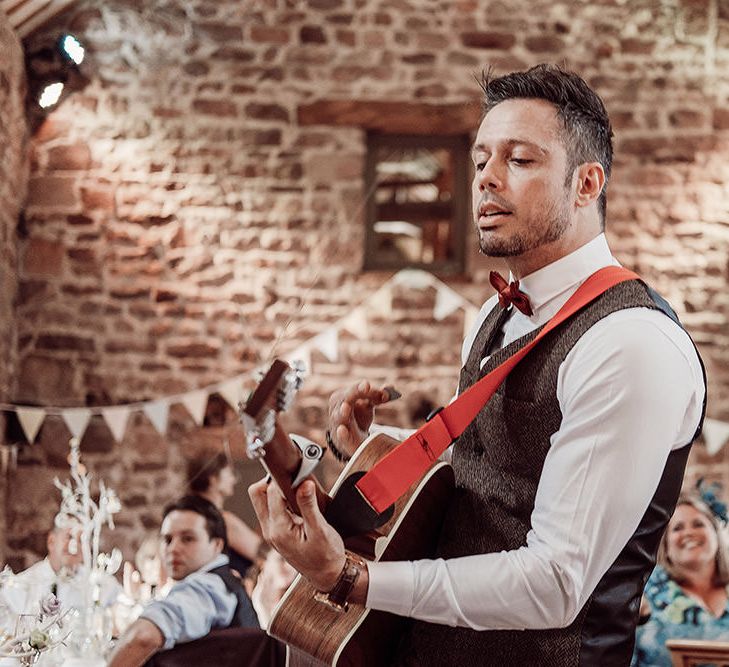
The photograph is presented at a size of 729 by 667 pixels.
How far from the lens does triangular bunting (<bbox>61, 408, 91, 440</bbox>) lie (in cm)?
547

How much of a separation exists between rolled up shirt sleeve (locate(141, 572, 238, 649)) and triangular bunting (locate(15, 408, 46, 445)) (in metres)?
2.11

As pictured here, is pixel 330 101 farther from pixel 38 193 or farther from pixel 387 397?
pixel 387 397

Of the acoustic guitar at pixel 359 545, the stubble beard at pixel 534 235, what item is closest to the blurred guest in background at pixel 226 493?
the acoustic guitar at pixel 359 545

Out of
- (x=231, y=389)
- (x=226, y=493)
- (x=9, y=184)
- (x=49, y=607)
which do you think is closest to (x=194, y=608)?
(x=49, y=607)

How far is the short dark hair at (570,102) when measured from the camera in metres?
1.40

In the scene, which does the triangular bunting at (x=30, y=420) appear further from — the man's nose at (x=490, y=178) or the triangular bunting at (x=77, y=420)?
the man's nose at (x=490, y=178)

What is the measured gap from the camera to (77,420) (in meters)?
5.48

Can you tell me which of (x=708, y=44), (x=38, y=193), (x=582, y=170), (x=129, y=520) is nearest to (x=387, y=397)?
(x=582, y=170)

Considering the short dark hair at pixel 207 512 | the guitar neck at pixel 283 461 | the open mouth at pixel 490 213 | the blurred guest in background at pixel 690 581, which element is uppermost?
the open mouth at pixel 490 213

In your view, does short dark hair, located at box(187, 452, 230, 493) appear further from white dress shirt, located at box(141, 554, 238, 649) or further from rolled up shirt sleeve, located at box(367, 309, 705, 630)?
rolled up shirt sleeve, located at box(367, 309, 705, 630)

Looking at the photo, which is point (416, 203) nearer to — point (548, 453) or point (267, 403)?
point (548, 453)

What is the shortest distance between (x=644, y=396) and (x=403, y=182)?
464 cm

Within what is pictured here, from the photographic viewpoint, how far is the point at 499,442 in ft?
4.54

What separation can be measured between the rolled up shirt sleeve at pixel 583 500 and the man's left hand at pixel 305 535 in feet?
0.25
